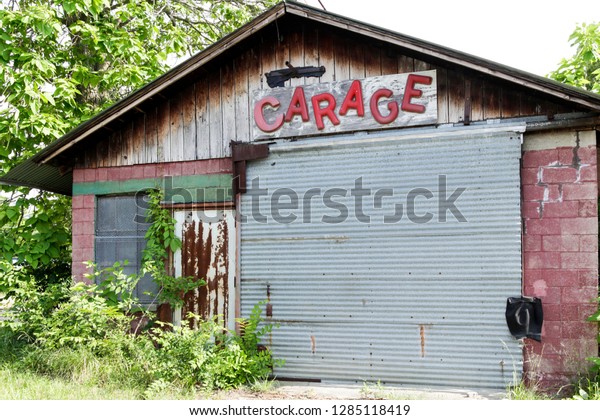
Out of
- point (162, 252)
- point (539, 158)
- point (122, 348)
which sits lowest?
point (122, 348)

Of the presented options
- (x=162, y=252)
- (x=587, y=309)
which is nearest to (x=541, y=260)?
(x=587, y=309)

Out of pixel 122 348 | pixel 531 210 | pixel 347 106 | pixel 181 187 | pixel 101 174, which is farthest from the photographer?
pixel 101 174

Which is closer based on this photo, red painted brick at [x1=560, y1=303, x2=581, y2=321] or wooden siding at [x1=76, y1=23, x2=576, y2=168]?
red painted brick at [x1=560, y1=303, x2=581, y2=321]

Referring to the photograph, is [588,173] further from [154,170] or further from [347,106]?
[154,170]

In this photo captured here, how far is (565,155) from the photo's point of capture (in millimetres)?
7020

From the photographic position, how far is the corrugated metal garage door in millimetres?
7242

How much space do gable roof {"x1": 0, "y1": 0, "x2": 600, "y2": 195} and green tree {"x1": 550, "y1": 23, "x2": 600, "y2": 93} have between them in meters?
4.79

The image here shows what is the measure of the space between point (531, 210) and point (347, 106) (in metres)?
2.89

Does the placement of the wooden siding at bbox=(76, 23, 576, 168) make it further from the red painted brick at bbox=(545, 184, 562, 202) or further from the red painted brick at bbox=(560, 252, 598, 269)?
the red painted brick at bbox=(560, 252, 598, 269)

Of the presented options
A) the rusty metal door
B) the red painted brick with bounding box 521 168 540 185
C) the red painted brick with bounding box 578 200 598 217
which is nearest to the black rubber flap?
the red painted brick with bounding box 578 200 598 217

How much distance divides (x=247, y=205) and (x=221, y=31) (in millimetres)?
10091

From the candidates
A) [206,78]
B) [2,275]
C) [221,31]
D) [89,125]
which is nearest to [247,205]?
[206,78]

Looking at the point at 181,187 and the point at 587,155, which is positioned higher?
the point at 587,155
